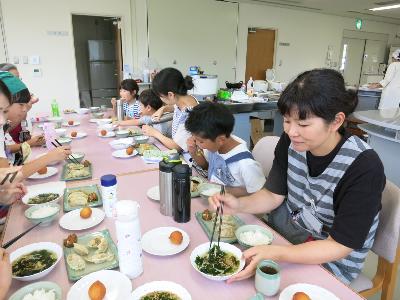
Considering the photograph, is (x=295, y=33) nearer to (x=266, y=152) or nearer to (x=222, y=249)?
(x=266, y=152)

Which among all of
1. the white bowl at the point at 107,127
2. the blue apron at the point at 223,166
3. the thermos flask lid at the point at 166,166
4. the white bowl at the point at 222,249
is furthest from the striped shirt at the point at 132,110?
the white bowl at the point at 222,249

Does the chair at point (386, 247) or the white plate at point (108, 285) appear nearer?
the white plate at point (108, 285)

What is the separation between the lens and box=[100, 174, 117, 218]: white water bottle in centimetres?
111

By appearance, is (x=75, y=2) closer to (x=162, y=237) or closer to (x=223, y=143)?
(x=223, y=143)

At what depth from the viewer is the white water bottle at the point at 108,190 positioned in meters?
1.11

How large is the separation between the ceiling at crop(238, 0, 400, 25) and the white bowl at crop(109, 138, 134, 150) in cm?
557

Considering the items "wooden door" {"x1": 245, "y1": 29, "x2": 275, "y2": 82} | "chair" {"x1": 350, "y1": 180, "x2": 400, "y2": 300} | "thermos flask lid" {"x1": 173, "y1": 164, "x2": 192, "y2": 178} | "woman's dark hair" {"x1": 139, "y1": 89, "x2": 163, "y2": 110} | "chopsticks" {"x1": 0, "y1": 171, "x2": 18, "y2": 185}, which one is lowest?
"chair" {"x1": 350, "y1": 180, "x2": 400, "y2": 300}

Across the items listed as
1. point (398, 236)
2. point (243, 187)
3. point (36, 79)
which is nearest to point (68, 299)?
point (243, 187)

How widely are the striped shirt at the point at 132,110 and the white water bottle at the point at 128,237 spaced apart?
8.36ft

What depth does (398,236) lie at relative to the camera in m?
1.06

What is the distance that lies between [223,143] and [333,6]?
7.06 m

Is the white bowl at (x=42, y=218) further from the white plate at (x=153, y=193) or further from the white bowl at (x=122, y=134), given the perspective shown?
the white bowl at (x=122, y=134)

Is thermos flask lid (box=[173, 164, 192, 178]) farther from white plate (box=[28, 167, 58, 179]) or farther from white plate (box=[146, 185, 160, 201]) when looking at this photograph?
white plate (box=[28, 167, 58, 179])

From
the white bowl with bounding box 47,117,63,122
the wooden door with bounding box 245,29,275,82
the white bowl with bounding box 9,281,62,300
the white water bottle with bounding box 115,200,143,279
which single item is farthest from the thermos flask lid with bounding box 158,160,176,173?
the wooden door with bounding box 245,29,275,82
